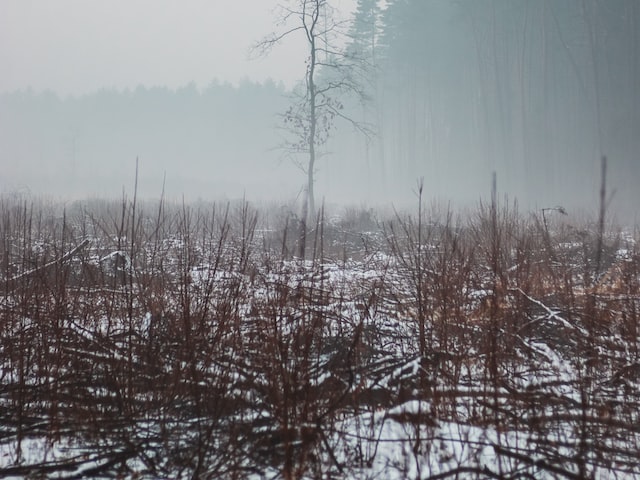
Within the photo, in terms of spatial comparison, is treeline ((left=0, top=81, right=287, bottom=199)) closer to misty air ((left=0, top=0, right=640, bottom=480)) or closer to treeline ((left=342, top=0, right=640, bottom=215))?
treeline ((left=342, top=0, right=640, bottom=215))

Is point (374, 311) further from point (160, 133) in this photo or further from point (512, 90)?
point (160, 133)

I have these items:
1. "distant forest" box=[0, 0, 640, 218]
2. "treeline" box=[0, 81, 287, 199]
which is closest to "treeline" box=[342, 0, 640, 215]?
"distant forest" box=[0, 0, 640, 218]

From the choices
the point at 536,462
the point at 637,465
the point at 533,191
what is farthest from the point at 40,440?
the point at 533,191

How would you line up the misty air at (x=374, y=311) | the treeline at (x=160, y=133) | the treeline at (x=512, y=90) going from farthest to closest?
1. the treeline at (x=160, y=133)
2. the treeline at (x=512, y=90)
3. the misty air at (x=374, y=311)

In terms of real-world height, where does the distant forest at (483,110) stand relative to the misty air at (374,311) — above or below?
above

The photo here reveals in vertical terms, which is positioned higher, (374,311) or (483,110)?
(483,110)

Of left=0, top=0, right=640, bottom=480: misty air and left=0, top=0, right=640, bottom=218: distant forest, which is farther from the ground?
left=0, top=0, right=640, bottom=218: distant forest

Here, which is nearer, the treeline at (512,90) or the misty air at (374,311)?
the misty air at (374,311)

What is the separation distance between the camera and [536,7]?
2953cm

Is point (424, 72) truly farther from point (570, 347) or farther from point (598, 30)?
point (570, 347)

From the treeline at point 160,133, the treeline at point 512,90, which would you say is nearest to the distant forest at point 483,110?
the treeline at point 512,90

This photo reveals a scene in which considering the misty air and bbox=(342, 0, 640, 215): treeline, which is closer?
the misty air

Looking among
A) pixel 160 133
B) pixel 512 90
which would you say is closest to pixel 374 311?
pixel 512 90

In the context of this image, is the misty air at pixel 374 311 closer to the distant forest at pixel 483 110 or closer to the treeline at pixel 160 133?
the distant forest at pixel 483 110
